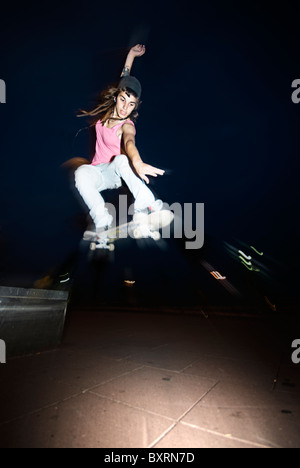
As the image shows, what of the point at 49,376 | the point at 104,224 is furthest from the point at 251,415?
the point at 104,224

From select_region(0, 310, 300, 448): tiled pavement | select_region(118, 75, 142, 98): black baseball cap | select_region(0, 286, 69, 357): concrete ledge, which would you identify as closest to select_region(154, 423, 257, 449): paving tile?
select_region(0, 310, 300, 448): tiled pavement

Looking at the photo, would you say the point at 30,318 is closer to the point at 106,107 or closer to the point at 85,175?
the point at 85,175

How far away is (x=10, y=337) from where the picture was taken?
3445mm

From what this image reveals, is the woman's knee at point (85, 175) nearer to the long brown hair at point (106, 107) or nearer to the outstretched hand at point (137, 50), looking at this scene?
the long brown hair at point (106, 107)

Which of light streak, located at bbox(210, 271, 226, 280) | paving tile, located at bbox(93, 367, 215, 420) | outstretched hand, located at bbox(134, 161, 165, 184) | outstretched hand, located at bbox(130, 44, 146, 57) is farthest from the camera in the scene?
light streak, located at bbox(210, 271, 226, 280)

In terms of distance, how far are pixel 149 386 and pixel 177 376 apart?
510 mm

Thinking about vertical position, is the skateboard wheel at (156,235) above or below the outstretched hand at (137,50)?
below

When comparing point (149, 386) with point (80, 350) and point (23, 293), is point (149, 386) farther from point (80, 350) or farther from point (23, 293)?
point (23, 293)

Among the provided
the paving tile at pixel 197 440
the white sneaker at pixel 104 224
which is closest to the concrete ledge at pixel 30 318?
the white sneaker at pixel 104 224

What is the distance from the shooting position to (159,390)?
98.0 inches

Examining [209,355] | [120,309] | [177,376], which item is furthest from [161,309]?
[177,376]

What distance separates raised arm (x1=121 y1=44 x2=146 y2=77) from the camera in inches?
191

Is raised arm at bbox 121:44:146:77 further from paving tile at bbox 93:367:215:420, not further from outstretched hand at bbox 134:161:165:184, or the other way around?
paving tile at bbox 93:367:215:420

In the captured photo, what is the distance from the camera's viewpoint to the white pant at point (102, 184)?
4391mm
